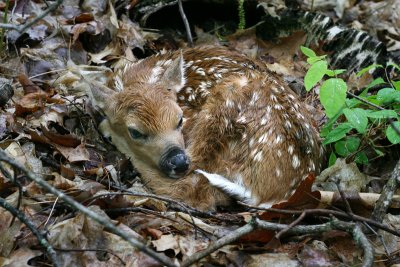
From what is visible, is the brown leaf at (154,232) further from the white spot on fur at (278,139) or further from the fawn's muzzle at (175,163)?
the white spot on fur at (278,139)

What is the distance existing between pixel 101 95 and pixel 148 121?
584mm

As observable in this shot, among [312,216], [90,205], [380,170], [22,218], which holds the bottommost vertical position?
[380,170]

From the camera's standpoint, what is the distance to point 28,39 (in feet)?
20.1

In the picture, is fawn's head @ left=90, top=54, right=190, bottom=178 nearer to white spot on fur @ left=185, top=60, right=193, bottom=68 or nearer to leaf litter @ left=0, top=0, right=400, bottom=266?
leaf litter @ left=0, top=0, right=400, bottom=266

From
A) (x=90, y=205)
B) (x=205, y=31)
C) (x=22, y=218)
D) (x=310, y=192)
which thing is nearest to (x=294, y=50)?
(x=205, y=31)

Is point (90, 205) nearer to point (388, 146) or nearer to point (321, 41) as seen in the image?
point (388, 146)

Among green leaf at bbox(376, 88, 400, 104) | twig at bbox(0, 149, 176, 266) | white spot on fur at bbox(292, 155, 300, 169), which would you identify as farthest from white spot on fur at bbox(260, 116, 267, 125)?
twig at bbox(0, 149, 176, 266)

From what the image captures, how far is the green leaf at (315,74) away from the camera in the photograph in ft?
13.5

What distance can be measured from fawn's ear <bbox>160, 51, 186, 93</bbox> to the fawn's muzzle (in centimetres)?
78

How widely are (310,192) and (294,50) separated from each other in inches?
139

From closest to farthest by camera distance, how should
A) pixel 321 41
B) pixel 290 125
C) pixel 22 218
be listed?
pixel 22 218, pixel 290 125, pixel 321 41

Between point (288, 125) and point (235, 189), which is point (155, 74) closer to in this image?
point (288, 125)

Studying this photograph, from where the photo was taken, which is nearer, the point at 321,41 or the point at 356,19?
the point at 321,41

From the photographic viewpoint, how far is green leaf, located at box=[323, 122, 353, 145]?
4.69 metres
